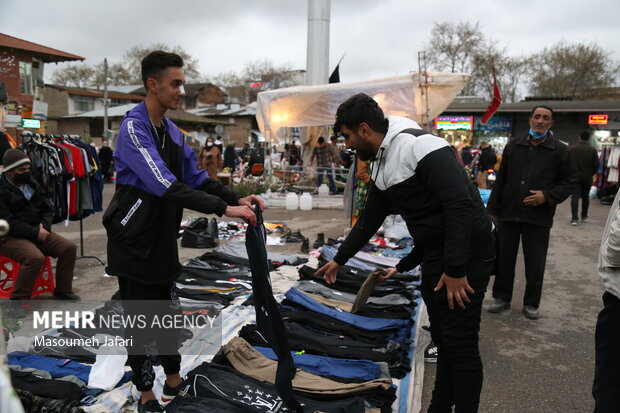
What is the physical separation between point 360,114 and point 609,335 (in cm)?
158

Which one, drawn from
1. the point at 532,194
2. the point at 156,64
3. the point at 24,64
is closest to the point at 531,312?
the point at 532,194

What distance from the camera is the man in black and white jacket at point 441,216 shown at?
216cm

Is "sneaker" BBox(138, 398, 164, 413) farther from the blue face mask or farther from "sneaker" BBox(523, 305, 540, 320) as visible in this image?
the blue face mask

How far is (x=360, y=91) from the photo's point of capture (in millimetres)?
11586

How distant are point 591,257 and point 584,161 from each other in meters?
4.92

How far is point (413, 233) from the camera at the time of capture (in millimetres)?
2434

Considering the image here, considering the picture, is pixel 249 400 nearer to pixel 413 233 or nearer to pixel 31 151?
pixel 413 233

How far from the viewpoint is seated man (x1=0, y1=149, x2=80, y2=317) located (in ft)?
15.1

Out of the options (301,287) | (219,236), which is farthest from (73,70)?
(301,287)

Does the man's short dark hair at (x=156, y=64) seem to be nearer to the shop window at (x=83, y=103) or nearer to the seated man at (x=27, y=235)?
the seated man at (x=27, y=235)

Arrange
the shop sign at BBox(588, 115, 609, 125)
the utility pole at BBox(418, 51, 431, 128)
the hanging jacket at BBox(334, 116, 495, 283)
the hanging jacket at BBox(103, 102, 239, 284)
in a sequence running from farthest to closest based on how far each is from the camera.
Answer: the shop sign at BBox(588, 115, 609, 125) < the utility pole at BBox(418, 51, 431, 128) < the hanging jacket at BBox(103, 102, 239, 284) < the hanging jacket at BBox(334, 116, 495, 283)

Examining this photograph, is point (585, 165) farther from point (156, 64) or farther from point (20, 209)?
point (20, 209)

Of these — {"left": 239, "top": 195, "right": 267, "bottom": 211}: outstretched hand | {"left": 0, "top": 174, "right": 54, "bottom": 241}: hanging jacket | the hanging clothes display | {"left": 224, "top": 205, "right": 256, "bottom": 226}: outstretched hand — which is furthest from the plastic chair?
{"left": 224, "top": 205, "right": 256, "bottom": 226}: outstretched hand

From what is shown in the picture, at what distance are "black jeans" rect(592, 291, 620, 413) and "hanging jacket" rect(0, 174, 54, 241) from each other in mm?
5086
